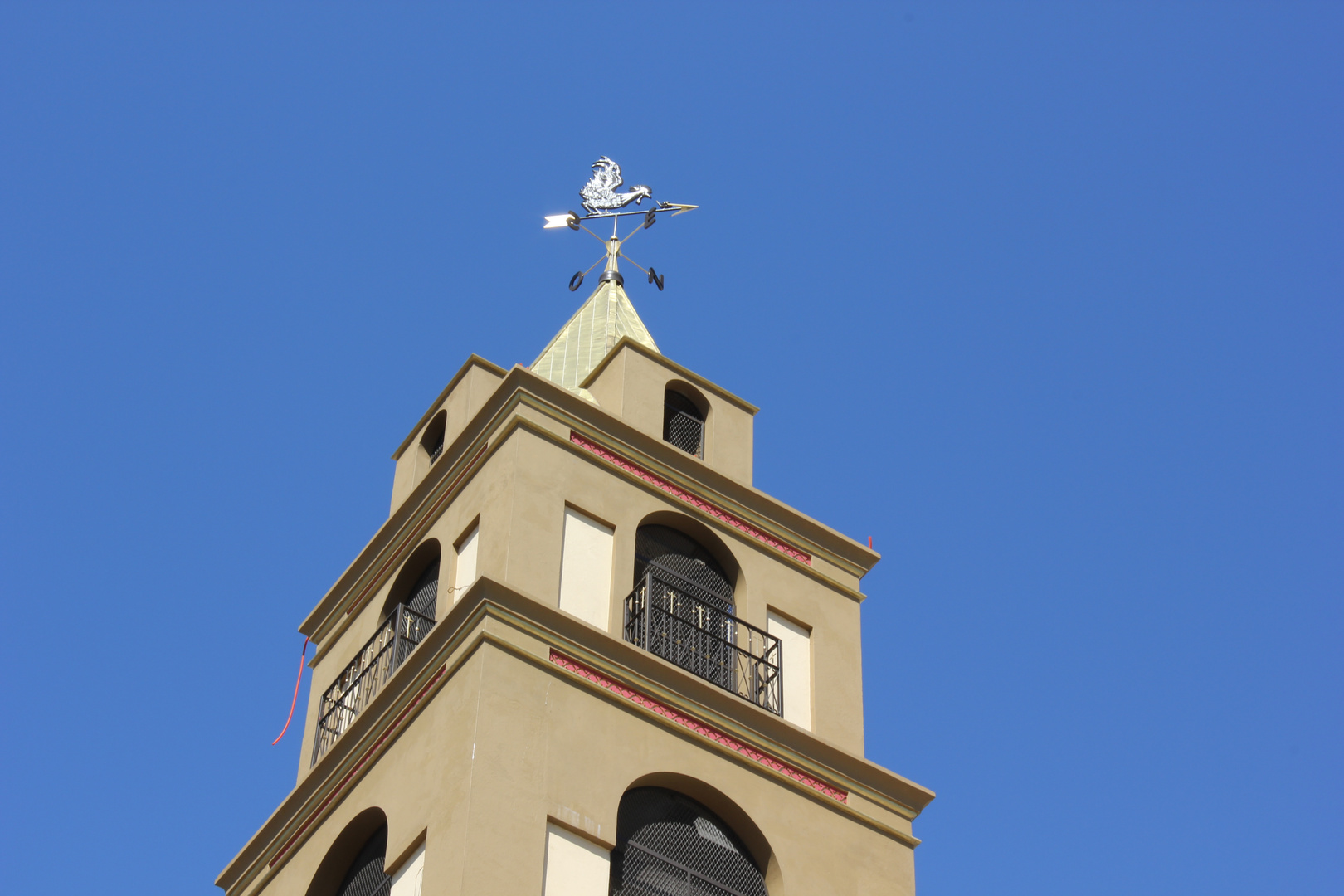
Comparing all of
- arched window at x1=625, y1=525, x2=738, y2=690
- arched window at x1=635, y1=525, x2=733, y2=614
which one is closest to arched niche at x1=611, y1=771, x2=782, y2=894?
arched window at x1=625, y1=525, x2=738, y2=690

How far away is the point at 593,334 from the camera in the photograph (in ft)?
113

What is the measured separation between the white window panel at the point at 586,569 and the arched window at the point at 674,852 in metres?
2.52

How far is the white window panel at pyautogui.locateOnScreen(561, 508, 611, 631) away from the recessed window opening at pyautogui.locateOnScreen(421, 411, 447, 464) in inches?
181

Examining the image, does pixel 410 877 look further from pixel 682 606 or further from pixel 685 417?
pixel 685 417

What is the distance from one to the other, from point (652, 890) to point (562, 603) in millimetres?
3939

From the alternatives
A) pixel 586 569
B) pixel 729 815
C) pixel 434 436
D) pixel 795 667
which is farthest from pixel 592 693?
pixel 434 436

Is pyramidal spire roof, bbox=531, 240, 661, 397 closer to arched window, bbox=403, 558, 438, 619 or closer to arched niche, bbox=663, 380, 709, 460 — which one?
arched niche, bbox=663, 380, 709, 460

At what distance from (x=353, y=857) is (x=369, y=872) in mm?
748

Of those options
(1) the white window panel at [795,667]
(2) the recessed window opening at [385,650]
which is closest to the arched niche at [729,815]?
(1) the white window panel at [795,667]

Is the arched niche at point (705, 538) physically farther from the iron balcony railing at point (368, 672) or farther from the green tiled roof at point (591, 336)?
the green tiled roof at point (591, 336)

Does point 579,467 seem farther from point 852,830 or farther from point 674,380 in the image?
point 852,830

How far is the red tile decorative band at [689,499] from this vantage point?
28562 mm

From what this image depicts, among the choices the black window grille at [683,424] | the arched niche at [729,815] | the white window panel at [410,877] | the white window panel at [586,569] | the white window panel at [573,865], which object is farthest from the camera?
the black window grille at [683,424]

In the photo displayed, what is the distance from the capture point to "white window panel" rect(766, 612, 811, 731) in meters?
27.5
